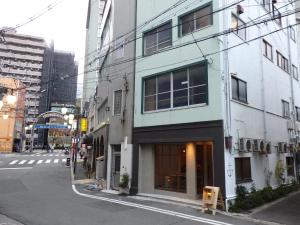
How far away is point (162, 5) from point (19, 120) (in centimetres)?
6483

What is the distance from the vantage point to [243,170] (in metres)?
14.9

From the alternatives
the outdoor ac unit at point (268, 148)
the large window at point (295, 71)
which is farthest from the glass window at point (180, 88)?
the large window at point (295, 71)

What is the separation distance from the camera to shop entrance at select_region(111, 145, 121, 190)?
18.8 metres

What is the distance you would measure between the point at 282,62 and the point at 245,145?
11.2m

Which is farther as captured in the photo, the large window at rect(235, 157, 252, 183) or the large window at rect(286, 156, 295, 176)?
the large window at rect(286, 156, 295, 176)

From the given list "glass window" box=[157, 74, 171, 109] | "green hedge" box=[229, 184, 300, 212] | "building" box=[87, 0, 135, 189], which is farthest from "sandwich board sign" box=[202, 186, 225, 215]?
"building" box=[87, 0, 135, 189]

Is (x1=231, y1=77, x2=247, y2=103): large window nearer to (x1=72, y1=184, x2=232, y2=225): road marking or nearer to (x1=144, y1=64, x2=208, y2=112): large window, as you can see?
(x1=144, y1=64, x2=208, y2=112): large window

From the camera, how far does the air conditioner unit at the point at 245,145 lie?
566 inches

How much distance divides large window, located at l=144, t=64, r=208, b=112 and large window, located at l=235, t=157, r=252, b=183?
342cm

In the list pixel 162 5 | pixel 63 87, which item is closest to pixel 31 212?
pixel 162 5

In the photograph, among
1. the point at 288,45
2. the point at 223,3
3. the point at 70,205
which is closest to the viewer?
the point at 70,205

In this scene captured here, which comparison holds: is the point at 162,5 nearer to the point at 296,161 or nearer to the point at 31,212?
the point at 31,212

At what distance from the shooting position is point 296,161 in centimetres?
2227

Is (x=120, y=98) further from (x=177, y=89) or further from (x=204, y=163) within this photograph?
(x=204, y=163)
